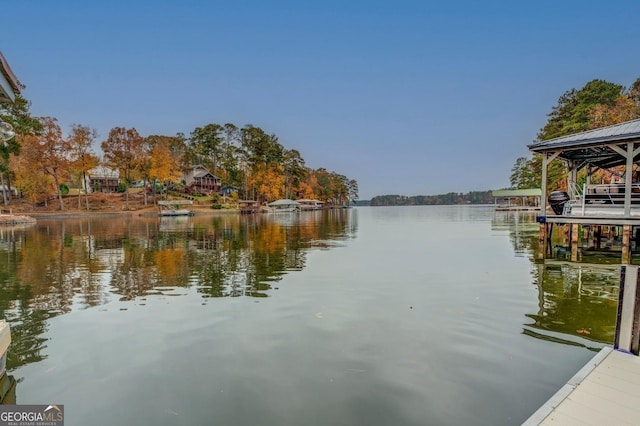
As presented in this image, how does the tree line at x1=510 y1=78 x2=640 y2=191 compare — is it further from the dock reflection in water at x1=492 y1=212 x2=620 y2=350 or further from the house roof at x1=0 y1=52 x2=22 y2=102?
the house roof at x1=0 y1=52 x2=22 y2=102

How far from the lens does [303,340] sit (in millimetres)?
A: 6320

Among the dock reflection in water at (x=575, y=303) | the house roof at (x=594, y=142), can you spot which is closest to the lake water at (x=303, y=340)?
the dock reflection in water at (x=575, y=303)

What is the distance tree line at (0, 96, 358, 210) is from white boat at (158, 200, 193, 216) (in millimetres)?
4582

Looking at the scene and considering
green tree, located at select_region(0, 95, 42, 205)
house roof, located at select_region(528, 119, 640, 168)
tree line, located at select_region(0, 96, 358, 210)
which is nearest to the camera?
house roof, located at select_region(528, 119, 640, 168)

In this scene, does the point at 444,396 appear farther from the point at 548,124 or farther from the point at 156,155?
the point at 156,155

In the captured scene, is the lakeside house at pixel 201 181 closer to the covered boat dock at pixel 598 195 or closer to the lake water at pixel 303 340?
the lake water at pixel 303 340

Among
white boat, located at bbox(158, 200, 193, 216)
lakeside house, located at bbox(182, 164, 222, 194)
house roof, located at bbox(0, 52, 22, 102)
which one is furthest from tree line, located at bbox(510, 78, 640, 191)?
lakeside house, located at bbox(182, 164, 222, 194)

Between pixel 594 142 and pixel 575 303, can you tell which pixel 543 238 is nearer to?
pixel 594 142

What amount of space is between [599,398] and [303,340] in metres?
4.03

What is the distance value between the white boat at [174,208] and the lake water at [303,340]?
43478 millimetres

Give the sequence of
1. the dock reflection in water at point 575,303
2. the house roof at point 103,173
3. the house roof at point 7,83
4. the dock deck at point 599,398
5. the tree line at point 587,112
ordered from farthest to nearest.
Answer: the house roof at point 103,173 → the tree line at point 587,112 → the dock reflection in water at point 575,303 → the house roof at point 7,83 → the dock deck at point 599,398

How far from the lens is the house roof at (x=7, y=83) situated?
5.18 metres

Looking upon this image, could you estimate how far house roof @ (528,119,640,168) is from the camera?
43.9 feet

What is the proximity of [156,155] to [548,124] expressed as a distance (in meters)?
61.0
